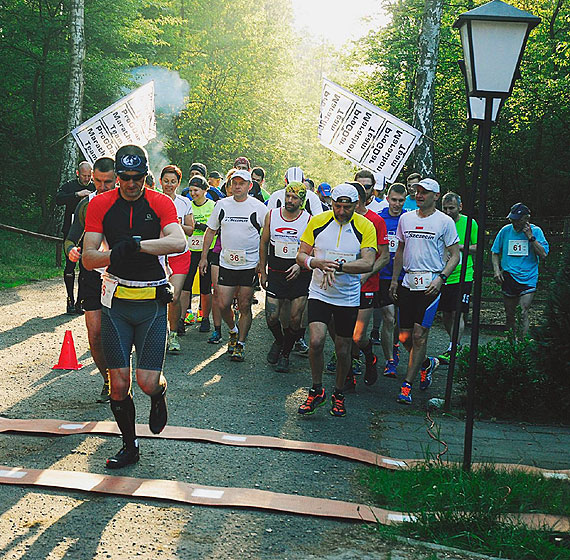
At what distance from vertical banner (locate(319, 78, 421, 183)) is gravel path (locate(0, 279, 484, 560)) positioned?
4.81 meters

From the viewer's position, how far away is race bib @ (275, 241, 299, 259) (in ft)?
33.2

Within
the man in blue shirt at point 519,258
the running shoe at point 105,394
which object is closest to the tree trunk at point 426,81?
the man in blue shirt at point 519,258

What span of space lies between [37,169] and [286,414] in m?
22.0

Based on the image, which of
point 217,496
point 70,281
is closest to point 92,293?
point 217,496

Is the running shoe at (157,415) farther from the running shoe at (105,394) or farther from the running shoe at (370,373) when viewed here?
the running shoe at (370,373)

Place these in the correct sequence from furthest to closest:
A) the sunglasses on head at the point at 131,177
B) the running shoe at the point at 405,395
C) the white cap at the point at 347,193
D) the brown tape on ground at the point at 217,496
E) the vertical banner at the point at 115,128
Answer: the vertical banner at the point at 115,128 < the running shoe at the point at 405,395 < the white cap at the point at 347,193 < the sunglasses on head at the point at 131,177 < the brown tape on ground at the point at 217,496

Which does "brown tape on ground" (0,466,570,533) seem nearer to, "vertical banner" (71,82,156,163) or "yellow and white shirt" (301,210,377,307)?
"yellow and white shirt" (301,210,377,307)

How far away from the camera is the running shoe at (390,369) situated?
10.4m

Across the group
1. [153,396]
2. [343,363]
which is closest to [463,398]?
[343,363]

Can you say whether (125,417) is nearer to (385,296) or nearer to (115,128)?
(385,296)

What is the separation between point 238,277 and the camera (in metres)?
10.7

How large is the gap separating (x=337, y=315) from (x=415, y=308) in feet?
4.93

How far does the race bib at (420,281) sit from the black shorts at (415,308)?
43mm

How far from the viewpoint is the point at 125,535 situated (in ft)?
16.0
